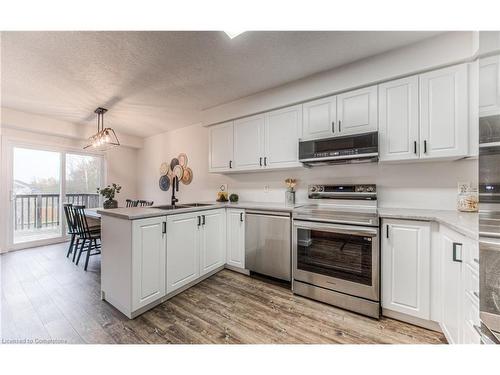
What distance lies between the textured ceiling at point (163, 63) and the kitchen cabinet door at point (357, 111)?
33 cm

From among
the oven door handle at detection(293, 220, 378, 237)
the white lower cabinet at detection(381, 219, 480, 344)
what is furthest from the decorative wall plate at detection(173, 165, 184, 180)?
the white lower cabinet at detection(381, 219, 480, 344)

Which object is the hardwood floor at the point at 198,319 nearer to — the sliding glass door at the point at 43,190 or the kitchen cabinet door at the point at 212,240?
the kitchen cabinet door at the point at 212,240

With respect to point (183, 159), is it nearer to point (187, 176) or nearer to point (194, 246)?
point (187, 176)

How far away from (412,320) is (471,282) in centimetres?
77

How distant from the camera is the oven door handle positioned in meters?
1.70

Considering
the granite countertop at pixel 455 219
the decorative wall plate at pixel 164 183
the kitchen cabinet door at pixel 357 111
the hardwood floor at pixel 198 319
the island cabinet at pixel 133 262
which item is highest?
the kitchen cabinet door at pixel 357 111

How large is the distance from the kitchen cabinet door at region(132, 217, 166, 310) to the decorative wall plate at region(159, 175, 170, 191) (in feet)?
8.92

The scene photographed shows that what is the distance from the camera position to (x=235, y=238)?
2631 mm

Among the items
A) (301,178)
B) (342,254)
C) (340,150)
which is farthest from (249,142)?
(342,254)

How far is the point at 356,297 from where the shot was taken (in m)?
1.76

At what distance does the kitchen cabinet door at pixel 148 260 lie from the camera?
1685mm

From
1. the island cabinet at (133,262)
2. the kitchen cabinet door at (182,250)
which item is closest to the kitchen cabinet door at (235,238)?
the kitchen cabinet door at (182,250)

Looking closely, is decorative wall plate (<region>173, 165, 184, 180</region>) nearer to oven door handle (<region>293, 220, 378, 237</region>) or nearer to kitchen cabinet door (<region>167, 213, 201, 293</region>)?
kitchen cabinet door (<region>167, 213, 201, 293</region>)
